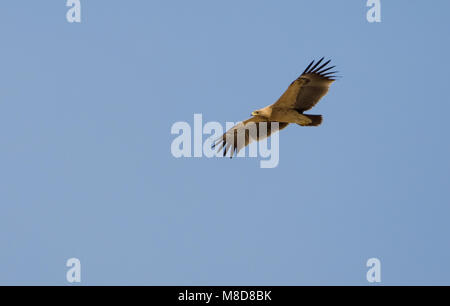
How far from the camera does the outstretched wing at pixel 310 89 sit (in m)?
16.0

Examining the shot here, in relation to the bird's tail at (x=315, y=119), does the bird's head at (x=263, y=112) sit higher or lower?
higher

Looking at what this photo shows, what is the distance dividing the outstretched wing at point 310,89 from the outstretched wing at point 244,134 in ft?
3.87

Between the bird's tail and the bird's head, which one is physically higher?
the bird's head

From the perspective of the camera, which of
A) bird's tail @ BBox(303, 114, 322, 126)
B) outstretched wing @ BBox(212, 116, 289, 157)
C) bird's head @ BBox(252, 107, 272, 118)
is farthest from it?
outstretched wing @ BBox(212, 116, 289, 157)

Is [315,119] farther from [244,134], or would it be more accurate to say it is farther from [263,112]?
[244,134]

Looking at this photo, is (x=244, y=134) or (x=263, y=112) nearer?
(x=263, y=112)

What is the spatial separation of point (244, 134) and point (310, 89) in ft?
8.09

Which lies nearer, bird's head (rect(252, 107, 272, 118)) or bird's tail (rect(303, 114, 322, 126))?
bird's tail (rect(303, 114, 322, 126))

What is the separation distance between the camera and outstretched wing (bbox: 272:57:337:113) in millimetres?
16000

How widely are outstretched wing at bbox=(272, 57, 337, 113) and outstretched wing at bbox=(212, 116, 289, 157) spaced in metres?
1.18

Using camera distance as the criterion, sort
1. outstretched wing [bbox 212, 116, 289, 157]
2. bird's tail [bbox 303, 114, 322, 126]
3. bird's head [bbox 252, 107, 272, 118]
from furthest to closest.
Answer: outstretched wing [bbox 212, 116, 289, 157] < bird's head [bbox 252, 107, 272, 118] < bird's tail [bbox 303, 114, 322, 126]

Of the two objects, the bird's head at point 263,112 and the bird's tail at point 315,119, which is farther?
the bird's head at point 263,112

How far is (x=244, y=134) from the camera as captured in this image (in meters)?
17.7
